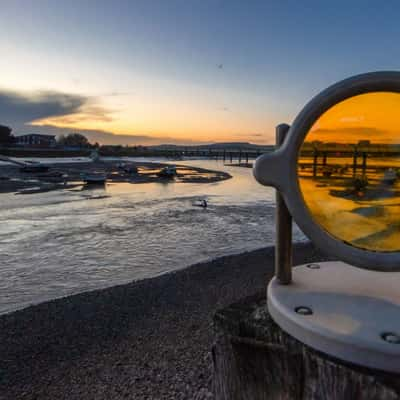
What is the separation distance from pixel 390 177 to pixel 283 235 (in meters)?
0.55

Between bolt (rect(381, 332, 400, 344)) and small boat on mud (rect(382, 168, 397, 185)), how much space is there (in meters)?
0.66

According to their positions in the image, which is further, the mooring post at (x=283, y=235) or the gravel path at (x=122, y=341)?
the gravel path at (x=122, y=341)

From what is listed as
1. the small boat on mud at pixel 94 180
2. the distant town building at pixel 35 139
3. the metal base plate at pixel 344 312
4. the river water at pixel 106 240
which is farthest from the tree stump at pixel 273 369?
the distant town building at pixel 35 139

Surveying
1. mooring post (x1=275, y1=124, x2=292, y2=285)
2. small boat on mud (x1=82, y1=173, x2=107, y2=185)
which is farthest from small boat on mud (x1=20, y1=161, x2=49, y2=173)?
mooring post (x1=275, y1=124, x2=292, y2=285)

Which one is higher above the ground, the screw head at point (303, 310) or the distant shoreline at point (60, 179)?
the screw head at point (303, 310)

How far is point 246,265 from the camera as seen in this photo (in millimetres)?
8750

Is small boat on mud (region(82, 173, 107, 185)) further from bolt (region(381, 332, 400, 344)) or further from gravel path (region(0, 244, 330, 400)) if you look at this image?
bolt (region(381, 332, 400, 344))

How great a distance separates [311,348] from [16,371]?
4.70m

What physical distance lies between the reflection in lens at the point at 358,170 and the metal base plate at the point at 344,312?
25 centimetres

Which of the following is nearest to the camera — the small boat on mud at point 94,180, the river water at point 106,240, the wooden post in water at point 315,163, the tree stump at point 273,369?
the tree stump at point 273,369

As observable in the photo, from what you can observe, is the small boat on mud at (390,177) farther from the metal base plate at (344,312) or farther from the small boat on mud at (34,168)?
the small boat on mud at (34,168)

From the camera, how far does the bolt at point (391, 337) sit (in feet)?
3.58

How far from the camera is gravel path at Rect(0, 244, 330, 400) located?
390cm

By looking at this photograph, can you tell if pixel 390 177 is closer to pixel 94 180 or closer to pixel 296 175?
pixel 296 175
